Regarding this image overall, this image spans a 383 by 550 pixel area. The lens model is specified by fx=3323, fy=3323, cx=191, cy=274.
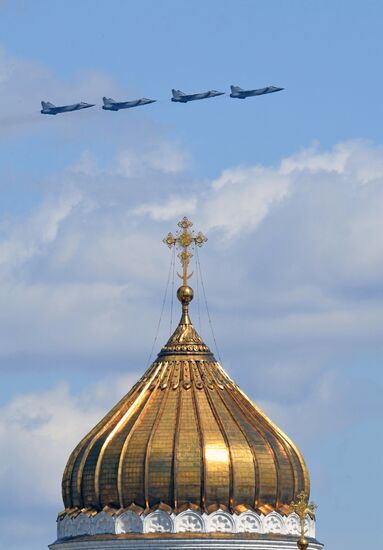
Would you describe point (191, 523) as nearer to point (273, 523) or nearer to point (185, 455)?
point (185, 455)

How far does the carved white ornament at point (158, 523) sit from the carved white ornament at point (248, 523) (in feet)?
8.51

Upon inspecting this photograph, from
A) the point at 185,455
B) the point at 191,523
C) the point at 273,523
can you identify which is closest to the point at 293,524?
the point at 273,523

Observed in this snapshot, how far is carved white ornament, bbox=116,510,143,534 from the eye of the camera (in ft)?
408

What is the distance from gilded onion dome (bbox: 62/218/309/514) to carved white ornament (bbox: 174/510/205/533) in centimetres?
27

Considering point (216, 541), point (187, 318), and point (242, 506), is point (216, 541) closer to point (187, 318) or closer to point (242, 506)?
point (242, 506)

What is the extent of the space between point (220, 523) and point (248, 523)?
110cm

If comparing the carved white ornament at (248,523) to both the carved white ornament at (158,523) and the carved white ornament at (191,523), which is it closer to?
the carved white ornament at (191,523)

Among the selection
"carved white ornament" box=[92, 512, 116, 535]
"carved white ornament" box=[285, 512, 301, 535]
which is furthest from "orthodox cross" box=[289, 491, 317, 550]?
"carved white ornament" box=[92, 512, 116, 535]

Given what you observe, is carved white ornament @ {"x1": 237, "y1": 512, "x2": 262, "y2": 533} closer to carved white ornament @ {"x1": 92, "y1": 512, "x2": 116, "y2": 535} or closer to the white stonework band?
the white stonework band

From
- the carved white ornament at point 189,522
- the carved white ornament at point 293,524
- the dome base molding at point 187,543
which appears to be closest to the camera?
the dome base molding at point 187,543

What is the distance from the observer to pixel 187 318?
131 metres

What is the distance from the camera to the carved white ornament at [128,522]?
12450 cm

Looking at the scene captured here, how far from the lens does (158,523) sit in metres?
124

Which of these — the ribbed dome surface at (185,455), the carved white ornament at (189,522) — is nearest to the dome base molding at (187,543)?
the carved white ornament at (189,522)
